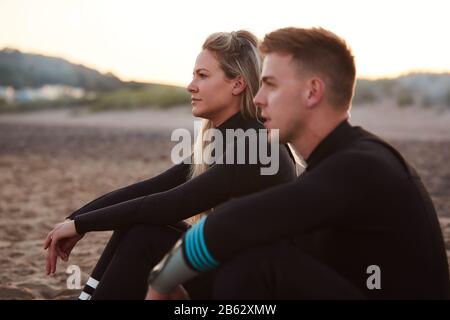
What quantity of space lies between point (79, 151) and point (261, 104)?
42.7ft

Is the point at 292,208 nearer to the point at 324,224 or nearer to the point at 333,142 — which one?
the point at 324,224

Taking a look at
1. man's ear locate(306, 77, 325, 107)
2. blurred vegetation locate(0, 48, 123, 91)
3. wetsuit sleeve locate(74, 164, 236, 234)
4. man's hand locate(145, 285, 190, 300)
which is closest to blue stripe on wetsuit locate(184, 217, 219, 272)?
man's hand locate(145, 285, 190, 300)

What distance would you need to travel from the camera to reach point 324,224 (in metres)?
1.88

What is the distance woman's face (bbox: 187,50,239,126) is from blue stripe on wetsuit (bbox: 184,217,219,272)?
130 cm

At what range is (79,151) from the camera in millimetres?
14836

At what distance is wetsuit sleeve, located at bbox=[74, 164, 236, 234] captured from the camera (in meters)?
2.54

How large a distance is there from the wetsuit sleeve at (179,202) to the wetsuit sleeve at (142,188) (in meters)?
0.42

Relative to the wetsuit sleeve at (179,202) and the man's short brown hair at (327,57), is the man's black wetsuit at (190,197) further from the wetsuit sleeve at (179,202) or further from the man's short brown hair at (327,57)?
the man's short brown hair at (327,57)

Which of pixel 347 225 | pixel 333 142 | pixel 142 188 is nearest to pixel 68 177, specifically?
pixel 142 188

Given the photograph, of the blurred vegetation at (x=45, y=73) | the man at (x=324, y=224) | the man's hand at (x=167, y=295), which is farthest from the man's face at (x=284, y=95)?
the blurred vegetation at (x=45, y=73)

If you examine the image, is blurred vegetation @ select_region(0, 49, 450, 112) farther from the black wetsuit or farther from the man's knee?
the man's knee
